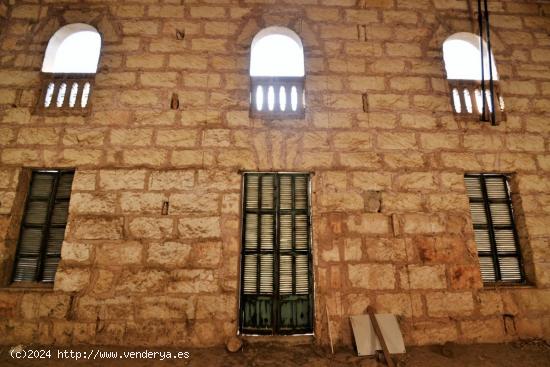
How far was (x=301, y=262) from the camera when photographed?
3832 millimetres

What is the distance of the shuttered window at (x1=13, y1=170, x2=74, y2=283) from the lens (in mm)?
3807

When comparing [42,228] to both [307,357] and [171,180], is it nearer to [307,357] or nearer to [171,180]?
[171,180]

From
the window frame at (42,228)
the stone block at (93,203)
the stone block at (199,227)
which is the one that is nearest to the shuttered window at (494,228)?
the stone block at (199,227)

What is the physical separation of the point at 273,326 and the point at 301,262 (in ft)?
2.72

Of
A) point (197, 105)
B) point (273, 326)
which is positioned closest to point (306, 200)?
point (273, 326)

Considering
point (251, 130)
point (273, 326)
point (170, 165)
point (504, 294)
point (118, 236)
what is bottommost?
point (273, 326)

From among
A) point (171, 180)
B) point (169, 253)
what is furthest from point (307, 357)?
point (171, 180)

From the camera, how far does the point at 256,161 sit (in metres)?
4.00

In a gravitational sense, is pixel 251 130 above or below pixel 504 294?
above

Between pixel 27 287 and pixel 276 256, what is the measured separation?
305 centimetres

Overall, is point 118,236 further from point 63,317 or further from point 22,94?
point 22,94

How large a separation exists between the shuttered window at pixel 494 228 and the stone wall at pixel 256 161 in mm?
162

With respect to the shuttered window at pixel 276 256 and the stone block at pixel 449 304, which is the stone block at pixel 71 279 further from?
the stone block at pixel 449 304

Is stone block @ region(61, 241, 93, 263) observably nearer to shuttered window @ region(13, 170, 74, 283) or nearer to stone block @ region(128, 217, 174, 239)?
shuttered window @ region(13, 170, 74, 283)
